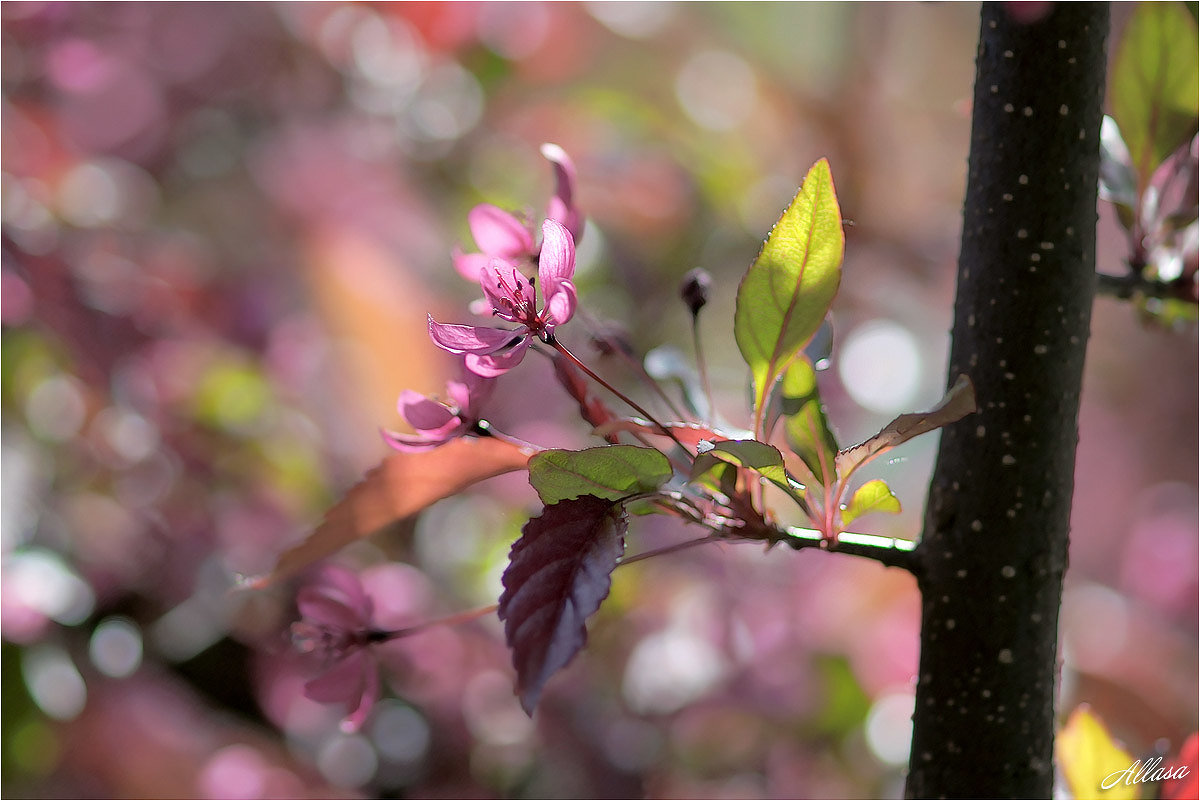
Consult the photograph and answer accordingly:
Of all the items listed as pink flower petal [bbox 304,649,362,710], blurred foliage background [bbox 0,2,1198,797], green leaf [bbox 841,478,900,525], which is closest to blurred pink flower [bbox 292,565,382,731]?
pink flower petal [bbox 304,649,362,710]

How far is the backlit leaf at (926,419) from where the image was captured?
289 millimetres

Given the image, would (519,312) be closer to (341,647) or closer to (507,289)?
(507,289)

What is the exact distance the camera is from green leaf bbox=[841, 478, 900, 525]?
34 centimetres

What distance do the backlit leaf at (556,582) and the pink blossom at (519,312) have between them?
0.17 ft

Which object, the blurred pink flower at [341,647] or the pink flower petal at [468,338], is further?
the blurred pink flower at [341,647]

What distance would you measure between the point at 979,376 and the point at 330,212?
127 cm

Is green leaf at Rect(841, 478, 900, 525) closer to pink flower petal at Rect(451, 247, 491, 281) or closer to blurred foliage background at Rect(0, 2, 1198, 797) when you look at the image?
pink flower petal at Rect(451, 247, 491, 281)

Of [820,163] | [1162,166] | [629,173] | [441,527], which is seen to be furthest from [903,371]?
[820,163]

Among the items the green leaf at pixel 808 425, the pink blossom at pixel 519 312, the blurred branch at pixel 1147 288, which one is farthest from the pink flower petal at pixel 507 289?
the blurred branch at pixel 1147 288

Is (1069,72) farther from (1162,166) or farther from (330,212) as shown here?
(330,212)

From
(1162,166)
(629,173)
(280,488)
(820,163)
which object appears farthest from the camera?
(629,173)

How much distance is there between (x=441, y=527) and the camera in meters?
1.25

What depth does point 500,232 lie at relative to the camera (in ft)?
1.34

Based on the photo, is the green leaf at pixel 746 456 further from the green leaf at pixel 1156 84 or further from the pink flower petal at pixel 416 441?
the green leaf at pixel 1156 84
